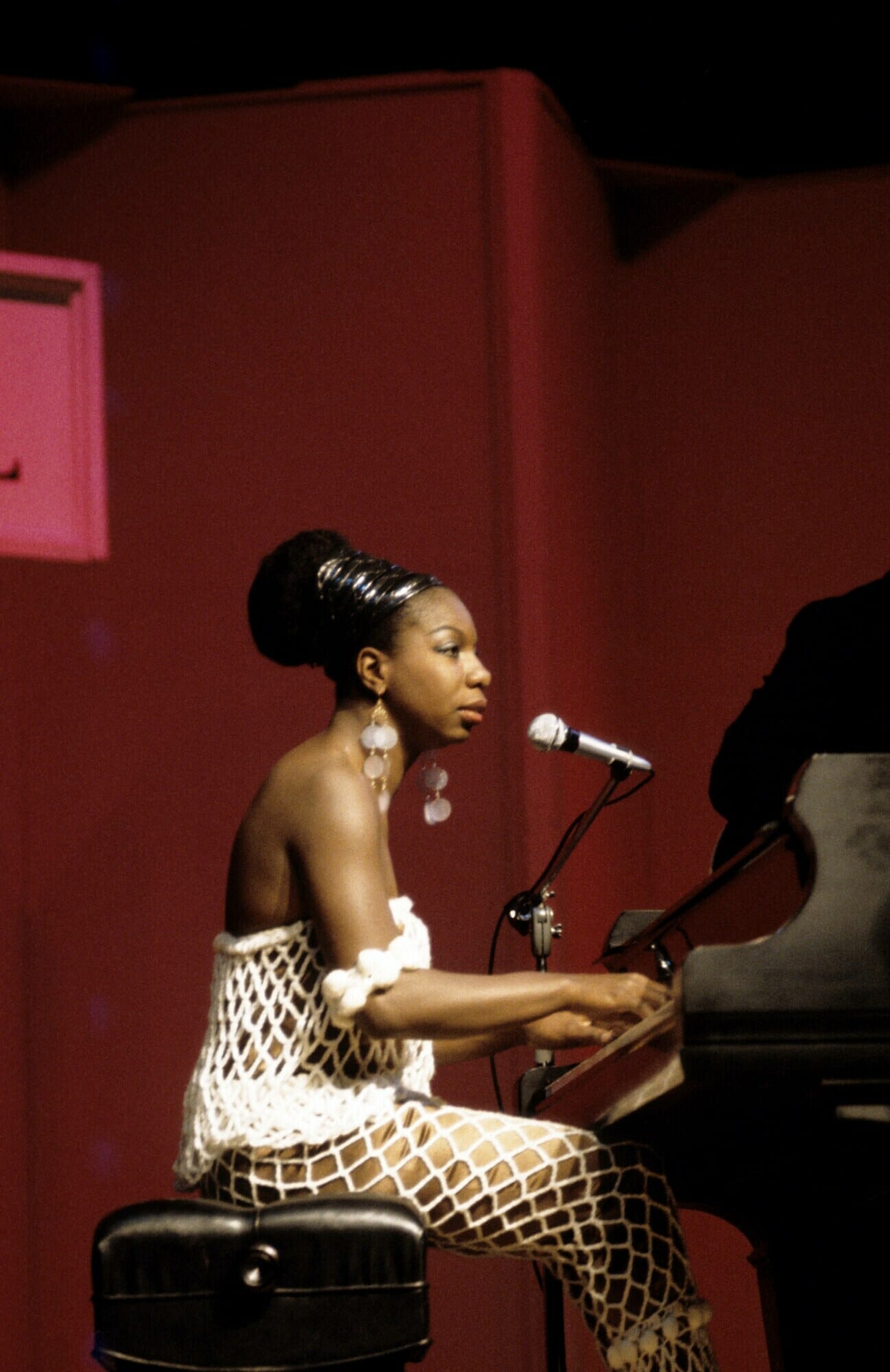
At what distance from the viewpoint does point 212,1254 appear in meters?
1.99

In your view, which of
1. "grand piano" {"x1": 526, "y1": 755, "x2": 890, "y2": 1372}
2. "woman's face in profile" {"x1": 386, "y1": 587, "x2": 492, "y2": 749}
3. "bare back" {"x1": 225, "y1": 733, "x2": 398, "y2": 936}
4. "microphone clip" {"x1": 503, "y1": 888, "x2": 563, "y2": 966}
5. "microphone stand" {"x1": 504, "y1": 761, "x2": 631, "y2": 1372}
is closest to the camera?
"grand piano" {"x1": 526, "y1": 755, "x2": 890, "y2": 1372}

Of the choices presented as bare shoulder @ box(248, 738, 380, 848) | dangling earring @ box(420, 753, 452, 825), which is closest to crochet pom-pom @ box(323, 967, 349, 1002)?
bare shoulder @ box(248, 738, 380, 848)

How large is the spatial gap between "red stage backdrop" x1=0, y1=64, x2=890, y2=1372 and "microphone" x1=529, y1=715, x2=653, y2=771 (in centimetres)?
115

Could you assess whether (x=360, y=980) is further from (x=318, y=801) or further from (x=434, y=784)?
(x=434, y=784)

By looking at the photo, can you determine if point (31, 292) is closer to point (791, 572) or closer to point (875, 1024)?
point (791, 572)

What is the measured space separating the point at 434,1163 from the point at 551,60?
278 centimetres

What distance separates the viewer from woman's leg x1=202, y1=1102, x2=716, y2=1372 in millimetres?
2107

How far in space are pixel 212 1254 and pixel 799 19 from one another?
295 cm

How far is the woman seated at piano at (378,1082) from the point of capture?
6.95ft

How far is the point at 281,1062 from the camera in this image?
224cm

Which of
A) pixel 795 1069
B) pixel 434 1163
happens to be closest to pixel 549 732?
pixel 434 1163

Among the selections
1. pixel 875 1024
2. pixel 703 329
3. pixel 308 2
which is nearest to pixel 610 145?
pixel 703 329

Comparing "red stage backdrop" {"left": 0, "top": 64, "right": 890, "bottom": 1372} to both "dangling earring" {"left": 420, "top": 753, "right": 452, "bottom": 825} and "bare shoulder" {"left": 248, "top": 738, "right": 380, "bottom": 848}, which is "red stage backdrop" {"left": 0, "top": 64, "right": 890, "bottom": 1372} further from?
"bare shoulder" {"left": 248, "top": 738, "right": 380, "bottom": 848}

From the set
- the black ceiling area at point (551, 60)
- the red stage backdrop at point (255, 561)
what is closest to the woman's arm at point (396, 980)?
the red stage backdrop at point (255, 561)
